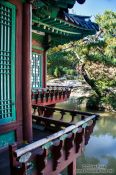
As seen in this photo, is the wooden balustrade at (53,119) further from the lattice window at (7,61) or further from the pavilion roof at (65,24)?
the pavilion roof at (65,24)

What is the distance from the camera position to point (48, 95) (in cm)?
1417

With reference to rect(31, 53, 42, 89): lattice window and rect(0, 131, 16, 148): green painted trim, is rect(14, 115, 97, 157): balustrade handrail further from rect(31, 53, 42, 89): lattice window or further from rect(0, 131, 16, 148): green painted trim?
rect(31, 53, 42, 89): lattice window

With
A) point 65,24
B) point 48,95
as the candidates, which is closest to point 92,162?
point 48,95

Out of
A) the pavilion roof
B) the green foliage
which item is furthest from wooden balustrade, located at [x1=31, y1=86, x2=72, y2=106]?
the green foliage

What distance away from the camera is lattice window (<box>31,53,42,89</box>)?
1375 cm

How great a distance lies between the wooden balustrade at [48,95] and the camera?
1290 centimetres

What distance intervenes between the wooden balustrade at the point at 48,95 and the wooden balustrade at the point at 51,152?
19.6ft

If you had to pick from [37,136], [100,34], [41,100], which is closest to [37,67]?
[41,100]

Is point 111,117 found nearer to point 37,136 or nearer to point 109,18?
point 109,18

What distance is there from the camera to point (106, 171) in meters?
12.6

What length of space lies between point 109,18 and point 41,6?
→ 2313 centimetres

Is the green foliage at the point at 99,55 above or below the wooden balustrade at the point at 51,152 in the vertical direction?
above

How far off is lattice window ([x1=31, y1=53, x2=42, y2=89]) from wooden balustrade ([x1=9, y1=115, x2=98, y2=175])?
706 centimetres

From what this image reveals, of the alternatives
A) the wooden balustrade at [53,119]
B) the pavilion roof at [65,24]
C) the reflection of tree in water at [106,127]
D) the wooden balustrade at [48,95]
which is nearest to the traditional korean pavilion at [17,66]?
the wooden balustrade at [53,119]
